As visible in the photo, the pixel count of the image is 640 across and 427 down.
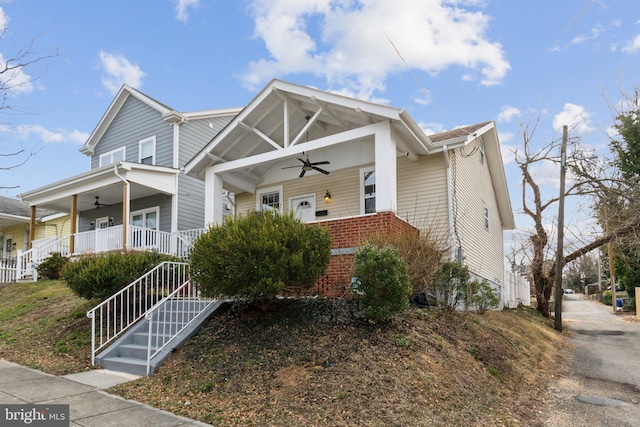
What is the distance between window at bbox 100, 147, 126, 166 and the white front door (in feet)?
32.8

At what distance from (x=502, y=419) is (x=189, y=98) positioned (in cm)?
1797

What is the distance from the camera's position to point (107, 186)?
15.7 m

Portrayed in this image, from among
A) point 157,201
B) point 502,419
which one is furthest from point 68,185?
point 502,419

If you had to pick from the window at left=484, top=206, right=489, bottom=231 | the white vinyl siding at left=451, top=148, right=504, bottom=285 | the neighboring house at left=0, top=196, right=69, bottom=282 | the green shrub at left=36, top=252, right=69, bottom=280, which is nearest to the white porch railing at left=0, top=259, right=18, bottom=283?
the green shrub at left=36, top=252, right=69, bottom=280

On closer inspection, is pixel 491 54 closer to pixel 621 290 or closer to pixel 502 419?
pixel 502 419

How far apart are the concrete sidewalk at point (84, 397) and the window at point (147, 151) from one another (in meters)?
12.5

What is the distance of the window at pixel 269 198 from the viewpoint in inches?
551

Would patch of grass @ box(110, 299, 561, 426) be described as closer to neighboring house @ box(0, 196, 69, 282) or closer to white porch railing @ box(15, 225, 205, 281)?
white porch railing @ box(15, 225, 205, 281)

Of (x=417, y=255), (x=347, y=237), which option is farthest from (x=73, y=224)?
(x=417, y=255)

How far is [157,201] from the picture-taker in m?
17.4

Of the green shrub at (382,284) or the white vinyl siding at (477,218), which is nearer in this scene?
the green shrub at (382,284)

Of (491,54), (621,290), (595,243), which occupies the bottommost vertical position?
(621,290)

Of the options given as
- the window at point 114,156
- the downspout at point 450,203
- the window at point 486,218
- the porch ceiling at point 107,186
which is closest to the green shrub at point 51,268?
the porch ceiling at point 107,186

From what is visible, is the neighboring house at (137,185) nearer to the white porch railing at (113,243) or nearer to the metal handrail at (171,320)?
the white porch railing at (113,243)
